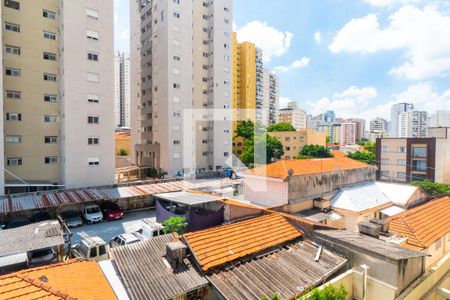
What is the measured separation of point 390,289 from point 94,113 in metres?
26.6

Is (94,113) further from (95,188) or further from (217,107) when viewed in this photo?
(217,107)

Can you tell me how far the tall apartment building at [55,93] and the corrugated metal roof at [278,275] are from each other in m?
21.6

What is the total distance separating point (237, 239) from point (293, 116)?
98.1m

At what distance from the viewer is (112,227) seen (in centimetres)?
1966

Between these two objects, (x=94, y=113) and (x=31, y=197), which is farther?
(x=94, y=113)

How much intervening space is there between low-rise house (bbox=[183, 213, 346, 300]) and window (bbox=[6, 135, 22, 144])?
22.6 metres

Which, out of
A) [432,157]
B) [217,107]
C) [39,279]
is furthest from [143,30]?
[432,157]

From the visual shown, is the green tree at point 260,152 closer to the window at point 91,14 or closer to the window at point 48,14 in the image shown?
the window at point 91,14

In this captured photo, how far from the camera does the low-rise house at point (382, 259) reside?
8203 millimetres

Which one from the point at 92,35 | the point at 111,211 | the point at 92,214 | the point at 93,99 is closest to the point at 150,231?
the point at 111,211

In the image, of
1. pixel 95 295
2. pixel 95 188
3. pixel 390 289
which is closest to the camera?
pixel 95 295

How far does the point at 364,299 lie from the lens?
27.8ft

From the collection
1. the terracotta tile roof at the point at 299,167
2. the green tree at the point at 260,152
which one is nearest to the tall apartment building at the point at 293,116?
the green tree at the point at 260,152

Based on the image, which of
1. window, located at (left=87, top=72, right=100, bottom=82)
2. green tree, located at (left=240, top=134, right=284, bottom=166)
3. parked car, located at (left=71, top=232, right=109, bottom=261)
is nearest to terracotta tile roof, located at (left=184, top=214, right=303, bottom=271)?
parked car, located at (left=71, top=232, right=109, bottom=261)
